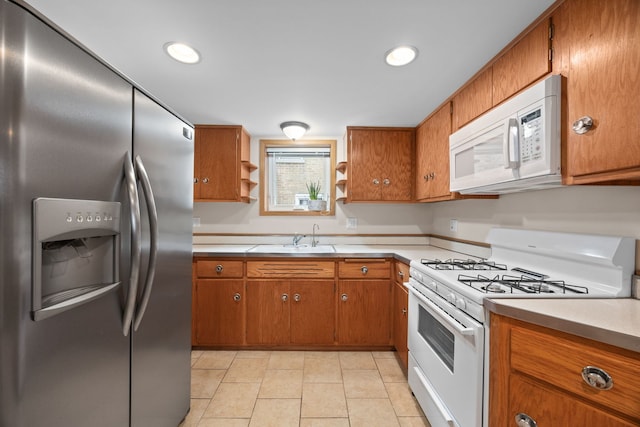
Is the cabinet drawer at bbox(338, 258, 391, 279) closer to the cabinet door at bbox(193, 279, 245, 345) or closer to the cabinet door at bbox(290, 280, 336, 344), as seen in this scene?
the cabinet door at bbox(290, 280, 336, 344)

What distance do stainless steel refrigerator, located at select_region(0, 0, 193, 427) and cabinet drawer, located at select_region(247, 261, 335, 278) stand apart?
3.48ft

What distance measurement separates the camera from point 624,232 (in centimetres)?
116

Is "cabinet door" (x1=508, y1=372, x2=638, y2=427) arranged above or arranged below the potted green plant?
below

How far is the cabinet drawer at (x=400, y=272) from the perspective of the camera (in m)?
2.07

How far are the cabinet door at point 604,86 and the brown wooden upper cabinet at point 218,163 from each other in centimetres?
240

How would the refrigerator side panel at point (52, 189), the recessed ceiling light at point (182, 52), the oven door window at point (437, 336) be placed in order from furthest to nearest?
the recessed ceiling light at point (182, 52) → the oven door window at point (437, 336) → the refrigerator side panel at point (52, 189)

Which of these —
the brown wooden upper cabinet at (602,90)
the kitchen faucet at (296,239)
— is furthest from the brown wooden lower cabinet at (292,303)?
the brown wooden upper cabinet at (602,90)

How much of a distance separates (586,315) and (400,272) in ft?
4.41

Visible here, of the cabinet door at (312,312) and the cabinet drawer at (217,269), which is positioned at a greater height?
the cabinet drawer at (217,269)

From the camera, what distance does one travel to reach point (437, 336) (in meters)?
1.48

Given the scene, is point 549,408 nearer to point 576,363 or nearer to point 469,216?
point 576,363

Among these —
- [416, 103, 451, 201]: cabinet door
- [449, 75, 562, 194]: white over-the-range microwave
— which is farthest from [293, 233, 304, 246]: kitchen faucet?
[449, 75, 562, 194]: white over-the-range microwave

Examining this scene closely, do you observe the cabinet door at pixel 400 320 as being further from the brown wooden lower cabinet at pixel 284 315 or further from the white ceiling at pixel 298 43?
the white ceiling at pixel 298 43

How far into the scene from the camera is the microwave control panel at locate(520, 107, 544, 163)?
1.15 meters
